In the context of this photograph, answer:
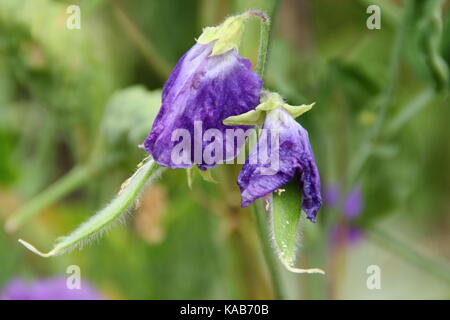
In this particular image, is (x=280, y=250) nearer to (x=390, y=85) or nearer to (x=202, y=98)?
(x=202, y=98)

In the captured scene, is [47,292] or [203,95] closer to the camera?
[203,95]

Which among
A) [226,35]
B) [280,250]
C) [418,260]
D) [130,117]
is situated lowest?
[280,250]

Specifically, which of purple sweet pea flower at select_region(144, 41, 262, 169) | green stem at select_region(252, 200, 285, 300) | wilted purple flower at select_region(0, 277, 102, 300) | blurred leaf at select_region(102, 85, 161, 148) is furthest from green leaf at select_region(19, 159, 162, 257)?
wilted purple flower at select_region(0, 277, 102, 300)

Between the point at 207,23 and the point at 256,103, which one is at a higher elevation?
the point at 207,23

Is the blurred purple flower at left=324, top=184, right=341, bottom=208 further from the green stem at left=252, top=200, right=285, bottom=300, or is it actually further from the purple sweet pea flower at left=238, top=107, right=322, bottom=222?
the purple sweet pea flower at left=238, top=107, right=322, bottom=222

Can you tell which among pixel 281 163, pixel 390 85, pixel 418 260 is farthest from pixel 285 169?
pixel 418 260

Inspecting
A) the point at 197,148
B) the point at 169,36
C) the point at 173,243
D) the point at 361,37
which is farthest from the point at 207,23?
the point at 197,148
